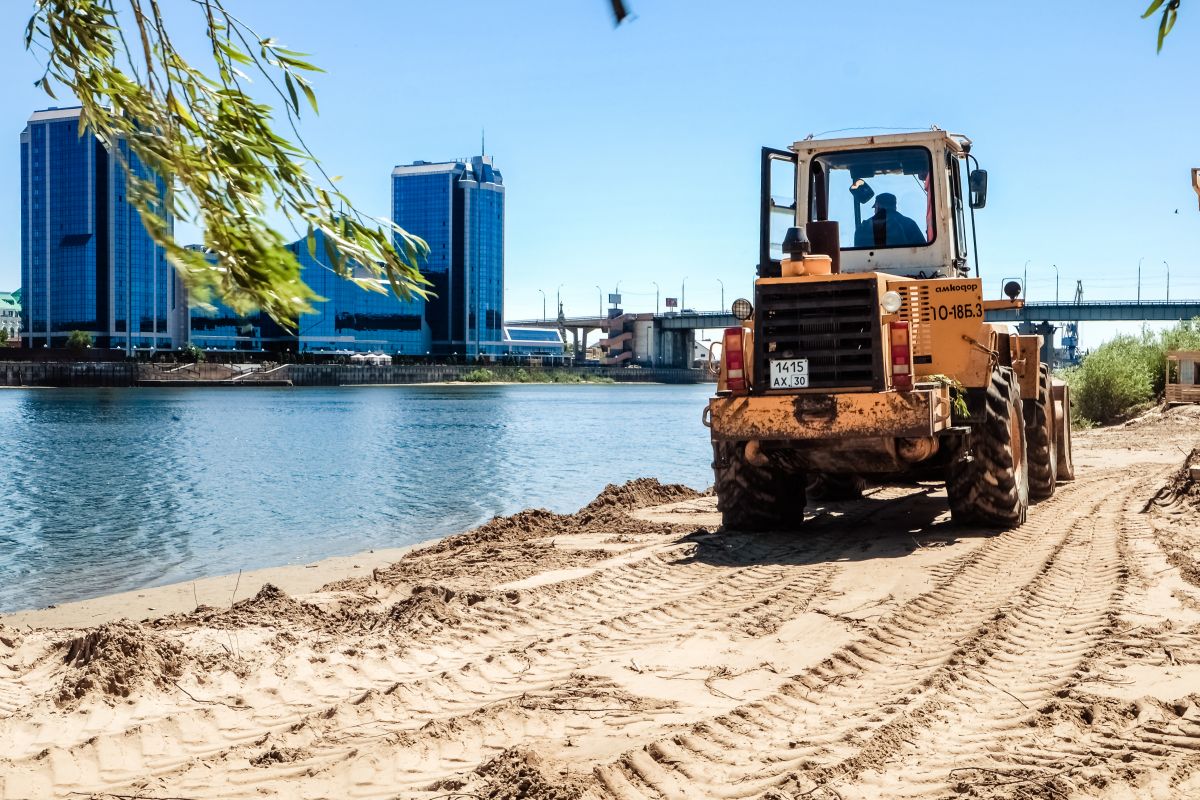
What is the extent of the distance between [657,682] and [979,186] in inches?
258

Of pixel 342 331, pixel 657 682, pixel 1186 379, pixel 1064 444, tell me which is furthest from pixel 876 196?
pixel 342 331

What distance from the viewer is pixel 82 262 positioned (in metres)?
125

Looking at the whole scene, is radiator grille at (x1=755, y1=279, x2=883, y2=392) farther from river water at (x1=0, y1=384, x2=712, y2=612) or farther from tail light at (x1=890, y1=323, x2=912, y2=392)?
river water at (x1=0, y1=384, x2=712, y2=612)

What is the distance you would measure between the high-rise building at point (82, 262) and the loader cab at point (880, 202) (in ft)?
399

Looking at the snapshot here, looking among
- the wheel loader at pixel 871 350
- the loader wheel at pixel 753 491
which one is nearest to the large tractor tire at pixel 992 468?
the wheel loader at pixel 871 350

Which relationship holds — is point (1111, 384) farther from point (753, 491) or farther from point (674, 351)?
point (674, 351)

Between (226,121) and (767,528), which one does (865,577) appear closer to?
(767,528)

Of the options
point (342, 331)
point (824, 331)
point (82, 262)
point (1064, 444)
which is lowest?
point (1064, 444)

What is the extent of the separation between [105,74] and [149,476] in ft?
71.4

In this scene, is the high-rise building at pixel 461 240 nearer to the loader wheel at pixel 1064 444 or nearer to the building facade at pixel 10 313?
the building facade at pixel 10 313

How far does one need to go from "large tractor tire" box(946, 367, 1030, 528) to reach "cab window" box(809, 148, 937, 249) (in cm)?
160

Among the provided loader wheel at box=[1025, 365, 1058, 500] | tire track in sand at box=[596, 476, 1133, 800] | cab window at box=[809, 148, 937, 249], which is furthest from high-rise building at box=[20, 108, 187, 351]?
tire track in sand at box=[596, 476, 1133, 800]

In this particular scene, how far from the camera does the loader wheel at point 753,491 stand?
9.88m

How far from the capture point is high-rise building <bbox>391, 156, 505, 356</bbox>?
15612cm
